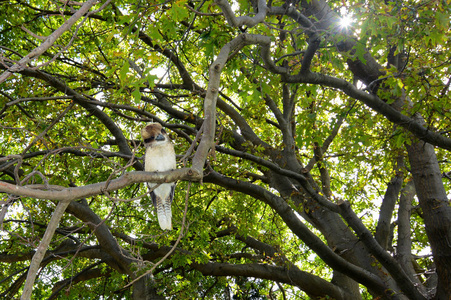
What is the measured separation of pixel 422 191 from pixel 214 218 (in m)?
4.43

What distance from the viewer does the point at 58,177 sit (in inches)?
248

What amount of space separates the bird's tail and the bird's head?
0.74 m

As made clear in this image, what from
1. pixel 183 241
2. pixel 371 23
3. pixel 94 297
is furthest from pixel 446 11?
pixel 94 297

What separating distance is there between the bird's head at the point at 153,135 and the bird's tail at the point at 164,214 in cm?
74

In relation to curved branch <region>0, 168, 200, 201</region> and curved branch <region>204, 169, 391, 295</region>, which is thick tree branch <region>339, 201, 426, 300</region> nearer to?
curved branch <region>204, 169, 391, 295</region>

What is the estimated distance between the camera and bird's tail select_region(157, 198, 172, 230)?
4.52 meters

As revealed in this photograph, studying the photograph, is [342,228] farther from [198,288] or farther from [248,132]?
[198,288]

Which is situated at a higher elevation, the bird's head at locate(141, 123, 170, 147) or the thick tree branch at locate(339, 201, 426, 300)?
the bird's head at locate(141, 123, 170, 147)

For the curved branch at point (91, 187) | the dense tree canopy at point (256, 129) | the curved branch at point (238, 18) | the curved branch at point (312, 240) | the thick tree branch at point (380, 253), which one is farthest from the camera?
the curved branch at point (312, 240)

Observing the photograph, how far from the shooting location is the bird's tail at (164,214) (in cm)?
452

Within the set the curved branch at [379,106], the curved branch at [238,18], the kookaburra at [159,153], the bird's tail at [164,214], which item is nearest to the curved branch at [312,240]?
the bird's tail at [164,214]

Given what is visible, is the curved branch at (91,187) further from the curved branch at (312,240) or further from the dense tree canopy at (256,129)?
the curved branch at (312,240)

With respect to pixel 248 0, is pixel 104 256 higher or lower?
lower

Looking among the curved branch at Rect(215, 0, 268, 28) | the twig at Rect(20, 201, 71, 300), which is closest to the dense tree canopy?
the curved branch at Rect(215, 0, 268, 28)
